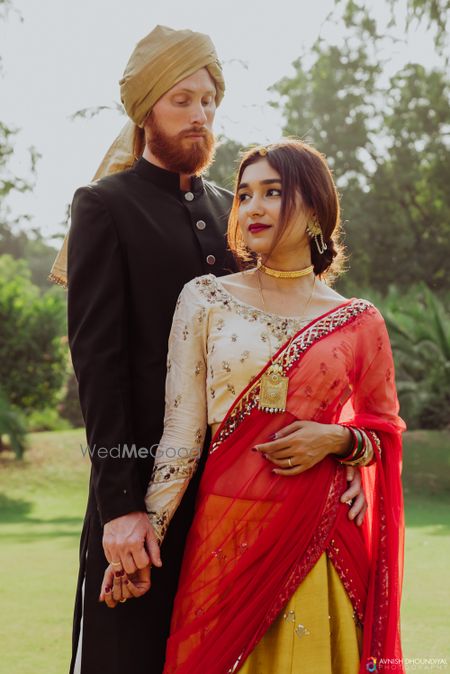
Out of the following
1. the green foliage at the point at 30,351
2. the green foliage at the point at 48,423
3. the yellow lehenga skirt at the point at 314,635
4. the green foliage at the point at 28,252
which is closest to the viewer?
the yellow lehenga skirt at the point at 314,635

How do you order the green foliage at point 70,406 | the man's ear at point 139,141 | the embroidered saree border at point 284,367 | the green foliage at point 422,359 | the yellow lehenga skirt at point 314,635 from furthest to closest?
the green foliage at point 70,406 < the green foliage at point 422,359 < the man's ear at point 139,141 < the embroidered saree border at point 284,367 < the yellow lehenga skirt at point 314,635

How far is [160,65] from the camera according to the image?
105 inches

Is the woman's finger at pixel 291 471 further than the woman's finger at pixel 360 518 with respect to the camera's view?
No

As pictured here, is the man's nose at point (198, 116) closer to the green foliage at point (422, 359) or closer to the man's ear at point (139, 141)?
the man's ear at point (139, 141)

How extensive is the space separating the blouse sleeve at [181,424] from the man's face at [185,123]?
1.84ft

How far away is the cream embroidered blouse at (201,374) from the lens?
2.42 meters

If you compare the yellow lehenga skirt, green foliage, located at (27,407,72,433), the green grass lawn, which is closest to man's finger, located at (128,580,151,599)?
the yellow lehenga skirt

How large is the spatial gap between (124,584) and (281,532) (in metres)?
0.44

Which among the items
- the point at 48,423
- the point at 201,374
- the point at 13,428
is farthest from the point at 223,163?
the point at 201,374

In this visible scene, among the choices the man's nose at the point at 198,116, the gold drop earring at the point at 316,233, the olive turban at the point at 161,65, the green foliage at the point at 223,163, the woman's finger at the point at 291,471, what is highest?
the green foliage at the point at 223,163

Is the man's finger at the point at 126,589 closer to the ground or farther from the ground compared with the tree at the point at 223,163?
closer to the ground

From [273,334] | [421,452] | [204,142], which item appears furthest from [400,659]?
[421,452]

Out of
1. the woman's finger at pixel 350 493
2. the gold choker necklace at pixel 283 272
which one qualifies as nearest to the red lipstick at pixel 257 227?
the gold choker necklace at pixel 283 272

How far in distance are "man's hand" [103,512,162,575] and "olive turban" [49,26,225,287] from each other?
1.23 meters
